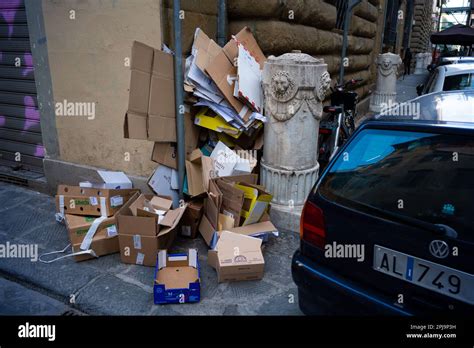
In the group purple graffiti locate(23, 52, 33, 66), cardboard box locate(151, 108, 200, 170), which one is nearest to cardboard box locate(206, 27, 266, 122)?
cardboard box locate(151, 108, 200, 170)

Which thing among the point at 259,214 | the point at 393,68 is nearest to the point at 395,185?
the point at 259,214

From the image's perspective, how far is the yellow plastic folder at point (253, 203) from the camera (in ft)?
11.4

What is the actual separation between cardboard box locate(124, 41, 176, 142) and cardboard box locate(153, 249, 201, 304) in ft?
4.10

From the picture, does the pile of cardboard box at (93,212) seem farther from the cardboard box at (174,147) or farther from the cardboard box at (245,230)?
the cardboard box at (245,230)

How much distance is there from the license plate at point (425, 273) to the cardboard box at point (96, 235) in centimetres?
258

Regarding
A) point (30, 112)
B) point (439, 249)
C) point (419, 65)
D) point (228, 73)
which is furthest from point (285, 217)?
point (419, 65)

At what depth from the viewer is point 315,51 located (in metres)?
5.98

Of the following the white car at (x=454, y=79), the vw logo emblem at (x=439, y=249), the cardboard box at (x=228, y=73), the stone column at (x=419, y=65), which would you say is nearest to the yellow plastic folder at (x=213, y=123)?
the cardboard box at (x=228, y=73)

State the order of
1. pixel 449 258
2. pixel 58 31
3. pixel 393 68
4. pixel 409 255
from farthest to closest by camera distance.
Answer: pixel 393 68
pixel 58 31
pixel 409 255
pixel 449 258

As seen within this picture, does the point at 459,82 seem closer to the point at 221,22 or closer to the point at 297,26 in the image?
the point at 297,26

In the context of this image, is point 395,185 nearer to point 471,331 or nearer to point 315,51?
point 471,331

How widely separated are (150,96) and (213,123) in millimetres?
758

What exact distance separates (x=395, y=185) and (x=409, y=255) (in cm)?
36

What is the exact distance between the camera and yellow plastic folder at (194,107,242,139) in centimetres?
394
